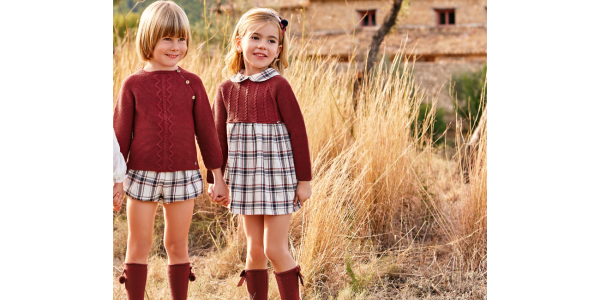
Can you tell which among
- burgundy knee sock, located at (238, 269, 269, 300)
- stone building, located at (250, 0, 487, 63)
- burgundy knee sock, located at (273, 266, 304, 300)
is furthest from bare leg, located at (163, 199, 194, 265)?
stone building, located at (250, 0, 487, 63)

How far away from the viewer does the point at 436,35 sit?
54.7 ft

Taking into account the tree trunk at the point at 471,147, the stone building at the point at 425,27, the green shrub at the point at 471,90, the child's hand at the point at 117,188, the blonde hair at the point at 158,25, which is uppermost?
the stone building at the point at 425,27

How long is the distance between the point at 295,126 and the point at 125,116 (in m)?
0.65

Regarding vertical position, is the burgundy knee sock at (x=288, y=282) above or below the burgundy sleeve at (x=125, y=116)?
below

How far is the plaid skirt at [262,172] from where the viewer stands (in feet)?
6.34

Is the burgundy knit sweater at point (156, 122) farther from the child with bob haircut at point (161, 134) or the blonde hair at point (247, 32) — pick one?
the blonde hair at point (247, 32)

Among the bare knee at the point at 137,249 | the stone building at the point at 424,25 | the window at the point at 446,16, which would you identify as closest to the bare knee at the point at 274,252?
the bare knee at the point at 137,249

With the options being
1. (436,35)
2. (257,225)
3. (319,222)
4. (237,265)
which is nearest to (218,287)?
(237,265)

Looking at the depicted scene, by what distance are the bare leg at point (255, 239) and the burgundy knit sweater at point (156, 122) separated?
1.10ft

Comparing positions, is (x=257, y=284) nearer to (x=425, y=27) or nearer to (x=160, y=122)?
(x=160, y=122)

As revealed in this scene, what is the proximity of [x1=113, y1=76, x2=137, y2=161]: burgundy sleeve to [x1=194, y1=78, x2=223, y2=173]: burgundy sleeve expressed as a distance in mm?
240

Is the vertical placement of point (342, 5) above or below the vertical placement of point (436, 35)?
above
